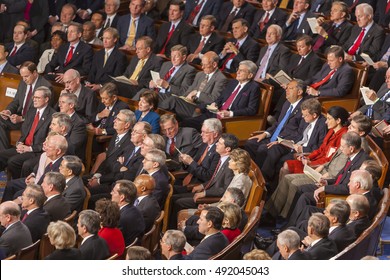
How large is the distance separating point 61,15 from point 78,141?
3.02 meters

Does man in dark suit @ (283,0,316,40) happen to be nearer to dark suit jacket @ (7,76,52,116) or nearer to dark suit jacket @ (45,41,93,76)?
dark suit jacket @ (45,41,93,76)

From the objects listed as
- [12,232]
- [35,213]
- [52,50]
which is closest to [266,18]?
[52,50]

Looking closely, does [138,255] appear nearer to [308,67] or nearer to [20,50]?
[308,67]

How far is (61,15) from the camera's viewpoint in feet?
41.7

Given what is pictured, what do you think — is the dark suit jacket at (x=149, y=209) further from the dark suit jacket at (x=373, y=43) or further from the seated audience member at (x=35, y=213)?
the dark suit jacket at (x=373, y=43)

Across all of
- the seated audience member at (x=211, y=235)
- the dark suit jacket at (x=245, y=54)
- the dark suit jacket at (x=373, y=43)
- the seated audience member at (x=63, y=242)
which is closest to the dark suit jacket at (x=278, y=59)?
the dark suit jacket at (x=245, y=54)

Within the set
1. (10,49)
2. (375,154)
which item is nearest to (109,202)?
(375,154)

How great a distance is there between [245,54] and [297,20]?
2.63 ft

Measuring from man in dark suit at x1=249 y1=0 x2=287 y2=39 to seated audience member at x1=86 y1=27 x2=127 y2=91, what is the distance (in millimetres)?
1554

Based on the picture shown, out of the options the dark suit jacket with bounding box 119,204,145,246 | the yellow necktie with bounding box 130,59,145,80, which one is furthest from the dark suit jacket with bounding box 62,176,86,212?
the yellow necktie with bounding box 130,59,145,80

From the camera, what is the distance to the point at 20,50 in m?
12.2

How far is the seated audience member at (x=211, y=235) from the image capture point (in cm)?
778

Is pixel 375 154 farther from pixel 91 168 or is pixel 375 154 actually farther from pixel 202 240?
pixel 91 168
